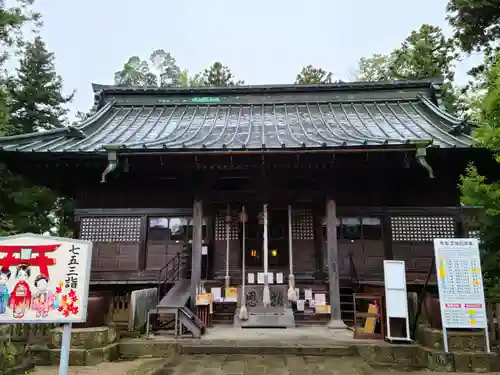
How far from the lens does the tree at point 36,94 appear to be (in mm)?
19531

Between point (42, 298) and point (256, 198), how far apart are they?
6316mm

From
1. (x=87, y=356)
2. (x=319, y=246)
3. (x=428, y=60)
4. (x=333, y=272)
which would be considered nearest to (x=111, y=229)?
(x=87, y=356)

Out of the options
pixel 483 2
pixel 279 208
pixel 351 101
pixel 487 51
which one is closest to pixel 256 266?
pixel 279 208

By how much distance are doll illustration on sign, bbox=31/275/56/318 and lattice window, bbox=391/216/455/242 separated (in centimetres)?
858

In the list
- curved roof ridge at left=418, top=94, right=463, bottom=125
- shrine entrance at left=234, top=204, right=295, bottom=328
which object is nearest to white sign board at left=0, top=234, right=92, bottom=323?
shrine entrance at left=234, top=204, right=295, bottom=328

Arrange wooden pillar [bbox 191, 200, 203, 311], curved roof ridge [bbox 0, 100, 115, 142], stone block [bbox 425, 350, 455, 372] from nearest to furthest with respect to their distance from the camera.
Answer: stone block [bbox 425, 350, 455, 372] < wooden pillar [bbox 191, 200, 203, 311] < curved roof ridge [bbox 0, 100, 115, 142]

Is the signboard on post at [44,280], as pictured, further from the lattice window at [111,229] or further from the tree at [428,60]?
the tree at [428,60]

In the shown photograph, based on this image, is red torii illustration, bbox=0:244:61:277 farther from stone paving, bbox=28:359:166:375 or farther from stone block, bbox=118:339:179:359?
stone block, bbox=118:339:179:359

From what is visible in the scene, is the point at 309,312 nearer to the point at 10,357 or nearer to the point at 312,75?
the point at 10,357

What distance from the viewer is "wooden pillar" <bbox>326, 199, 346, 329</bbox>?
8609 mm

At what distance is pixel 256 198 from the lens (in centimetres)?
1005

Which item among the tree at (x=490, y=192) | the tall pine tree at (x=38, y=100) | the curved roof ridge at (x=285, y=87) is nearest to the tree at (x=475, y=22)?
the curved roof ridge at (x=285, y=87)

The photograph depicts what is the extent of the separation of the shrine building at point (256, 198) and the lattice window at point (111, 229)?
1.1 inches

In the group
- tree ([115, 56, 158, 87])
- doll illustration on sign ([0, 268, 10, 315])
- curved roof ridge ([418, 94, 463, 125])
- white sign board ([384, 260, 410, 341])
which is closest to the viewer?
doll illustration on sign ([0, 268, 10, 315])
